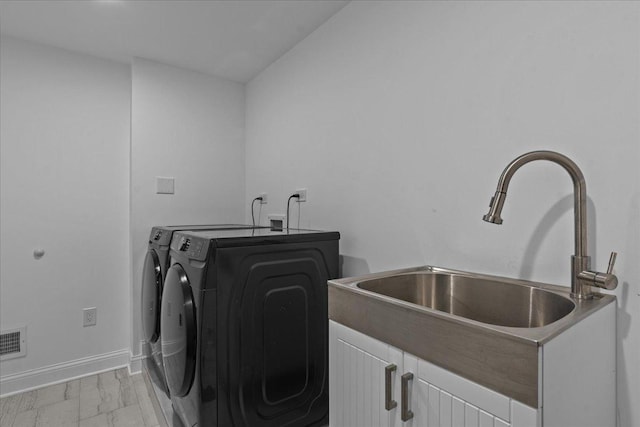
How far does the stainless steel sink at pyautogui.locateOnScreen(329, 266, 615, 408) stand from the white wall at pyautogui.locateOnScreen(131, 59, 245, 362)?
78.5 inches

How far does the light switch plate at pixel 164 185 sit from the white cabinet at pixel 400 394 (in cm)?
203

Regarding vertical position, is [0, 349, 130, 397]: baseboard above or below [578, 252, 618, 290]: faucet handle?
below

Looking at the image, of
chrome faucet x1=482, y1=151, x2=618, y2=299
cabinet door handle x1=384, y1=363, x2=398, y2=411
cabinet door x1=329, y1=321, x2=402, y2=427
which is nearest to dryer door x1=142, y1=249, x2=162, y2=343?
cabinet door x1=329, y1=321, x2=402, y2=427

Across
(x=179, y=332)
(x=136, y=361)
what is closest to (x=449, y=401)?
(x=179, y=332)

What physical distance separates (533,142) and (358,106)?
3.03 ft

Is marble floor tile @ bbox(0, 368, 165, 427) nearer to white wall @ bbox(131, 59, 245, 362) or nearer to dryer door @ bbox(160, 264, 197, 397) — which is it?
white wall @ bbox(131, 59, 245, 362)

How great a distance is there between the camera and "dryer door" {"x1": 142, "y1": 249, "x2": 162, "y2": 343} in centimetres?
202

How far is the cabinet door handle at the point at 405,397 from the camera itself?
893mm

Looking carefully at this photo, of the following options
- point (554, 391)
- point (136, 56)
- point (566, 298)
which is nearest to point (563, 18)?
point (566, 298)

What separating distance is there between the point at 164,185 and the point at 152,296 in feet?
3.13

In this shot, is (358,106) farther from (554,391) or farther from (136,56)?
(136,56)

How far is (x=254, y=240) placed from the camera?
1.54 meters

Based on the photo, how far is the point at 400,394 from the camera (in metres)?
0.92

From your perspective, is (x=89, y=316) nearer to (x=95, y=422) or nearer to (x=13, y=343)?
(x=13, y=343)
